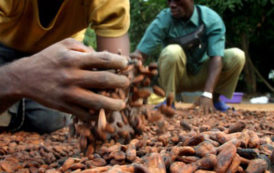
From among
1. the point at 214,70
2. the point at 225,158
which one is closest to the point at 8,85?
the point at 225,158

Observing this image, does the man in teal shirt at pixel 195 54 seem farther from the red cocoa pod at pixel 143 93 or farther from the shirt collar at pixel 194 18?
the red cocoa pod at pixel 143 93

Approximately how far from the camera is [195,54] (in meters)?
3.52

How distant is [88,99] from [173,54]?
2384mm

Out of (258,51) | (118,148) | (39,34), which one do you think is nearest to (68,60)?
(118,148)

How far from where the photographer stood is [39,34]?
1.94m

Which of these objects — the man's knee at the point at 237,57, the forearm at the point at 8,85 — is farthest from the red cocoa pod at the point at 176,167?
the man's knee at the point at 237,57

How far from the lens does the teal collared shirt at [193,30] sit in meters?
3.37

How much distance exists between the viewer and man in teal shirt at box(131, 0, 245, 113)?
3.33 meters

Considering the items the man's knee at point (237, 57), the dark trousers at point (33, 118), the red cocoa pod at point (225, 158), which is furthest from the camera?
the man's knee at point (237, 57)

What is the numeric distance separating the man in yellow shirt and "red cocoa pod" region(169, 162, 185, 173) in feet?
1.08

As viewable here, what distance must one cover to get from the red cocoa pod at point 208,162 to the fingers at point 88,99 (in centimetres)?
38

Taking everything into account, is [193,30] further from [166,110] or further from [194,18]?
[166,110]

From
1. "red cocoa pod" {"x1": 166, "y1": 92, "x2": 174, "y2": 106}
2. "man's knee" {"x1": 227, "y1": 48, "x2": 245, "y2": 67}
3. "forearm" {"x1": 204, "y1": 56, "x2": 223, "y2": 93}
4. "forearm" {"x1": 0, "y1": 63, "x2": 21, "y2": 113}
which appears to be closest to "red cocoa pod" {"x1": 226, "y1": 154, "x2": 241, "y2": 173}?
"red cocoa pod" {"x1": 166, "y1": 92, "x2": 174, "y2": 106}

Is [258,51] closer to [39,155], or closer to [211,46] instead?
[211,46]
